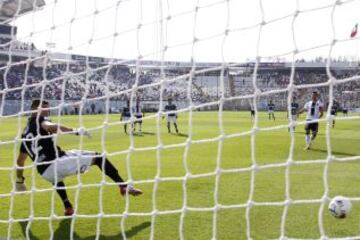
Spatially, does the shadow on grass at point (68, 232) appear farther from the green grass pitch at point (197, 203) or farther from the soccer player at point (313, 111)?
the soccer player at point (313, 111)

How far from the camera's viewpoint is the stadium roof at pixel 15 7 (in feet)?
19.6

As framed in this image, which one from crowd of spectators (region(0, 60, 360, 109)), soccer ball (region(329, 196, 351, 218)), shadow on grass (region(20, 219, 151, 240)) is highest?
crowd of spectators (region(0, 60, 360, 109))

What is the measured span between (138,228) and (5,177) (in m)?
5.09

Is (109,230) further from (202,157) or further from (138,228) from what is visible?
(202,157)

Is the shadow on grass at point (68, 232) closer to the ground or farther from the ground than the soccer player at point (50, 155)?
closer to the ground

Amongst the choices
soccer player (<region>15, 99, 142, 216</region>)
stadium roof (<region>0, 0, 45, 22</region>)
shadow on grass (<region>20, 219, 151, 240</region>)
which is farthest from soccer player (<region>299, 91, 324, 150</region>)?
stadium roof (<region>0, 0, 45, 22</region>)

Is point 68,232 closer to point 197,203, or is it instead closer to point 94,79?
point 197,203

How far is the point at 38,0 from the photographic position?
19.6 ft

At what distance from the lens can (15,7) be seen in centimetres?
607

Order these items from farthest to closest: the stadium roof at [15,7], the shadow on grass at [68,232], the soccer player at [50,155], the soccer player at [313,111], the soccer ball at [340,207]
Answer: the soccer player at [313,111] < the soccer player at [50,155] < the stadium roof at [15,7] < the shadow on grass at [68,232] < the soccer ball at [340,207]

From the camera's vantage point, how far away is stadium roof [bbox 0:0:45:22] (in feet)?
19.6

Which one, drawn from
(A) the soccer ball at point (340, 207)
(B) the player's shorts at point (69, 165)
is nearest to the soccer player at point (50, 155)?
(B) the player's shorts at point (69, 165)

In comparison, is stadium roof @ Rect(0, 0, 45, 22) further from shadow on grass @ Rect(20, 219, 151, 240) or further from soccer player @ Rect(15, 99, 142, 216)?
shadow on grass @ Rect(20, 219, 151, 240)

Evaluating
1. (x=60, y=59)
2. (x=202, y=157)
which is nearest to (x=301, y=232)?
(x=60, y=59)
